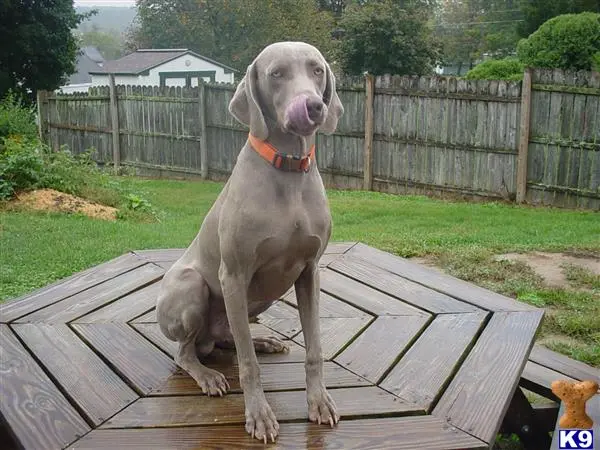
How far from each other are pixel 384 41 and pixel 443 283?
63.0 ft

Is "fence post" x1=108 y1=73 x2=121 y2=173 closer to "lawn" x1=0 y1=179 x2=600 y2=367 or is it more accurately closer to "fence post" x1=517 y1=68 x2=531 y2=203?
"lawn" x1=0 y1=179 x2=600 y2=367

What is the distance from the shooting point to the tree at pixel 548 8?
1842cm

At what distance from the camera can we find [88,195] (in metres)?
9.88

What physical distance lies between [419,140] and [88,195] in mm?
5097

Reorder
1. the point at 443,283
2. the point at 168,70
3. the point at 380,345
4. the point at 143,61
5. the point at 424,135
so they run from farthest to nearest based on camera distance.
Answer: the point at 143,61
the point at 168,70
the point at 424,135
the point at 443,283
the point at 380,345

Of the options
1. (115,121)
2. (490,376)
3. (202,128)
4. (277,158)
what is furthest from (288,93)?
(115,121)

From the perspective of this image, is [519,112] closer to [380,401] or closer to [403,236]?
[403,236]

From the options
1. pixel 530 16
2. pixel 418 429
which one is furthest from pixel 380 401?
pixel 530 16

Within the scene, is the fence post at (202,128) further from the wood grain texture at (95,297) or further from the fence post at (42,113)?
the wood grain texture at (95,297)

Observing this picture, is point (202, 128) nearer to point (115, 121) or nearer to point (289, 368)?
point (115, 121)

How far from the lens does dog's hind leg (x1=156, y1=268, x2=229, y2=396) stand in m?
2.66

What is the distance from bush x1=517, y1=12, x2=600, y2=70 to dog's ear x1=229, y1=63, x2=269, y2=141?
37.4 feet

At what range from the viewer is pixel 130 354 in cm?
293

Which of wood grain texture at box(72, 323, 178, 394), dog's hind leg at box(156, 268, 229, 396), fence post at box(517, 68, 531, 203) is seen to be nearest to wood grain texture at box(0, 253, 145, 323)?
wood grain texture at box(72, 323, 178, 394)
